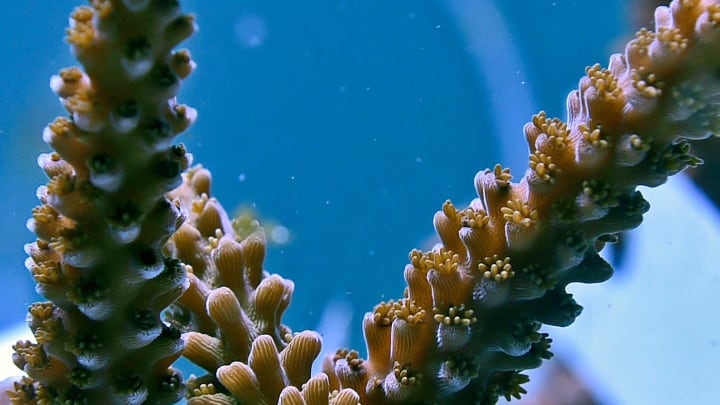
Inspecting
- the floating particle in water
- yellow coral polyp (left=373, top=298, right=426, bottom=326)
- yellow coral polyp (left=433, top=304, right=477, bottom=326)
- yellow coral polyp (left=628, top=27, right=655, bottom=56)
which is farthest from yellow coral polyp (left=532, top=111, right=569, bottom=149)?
the floating particle in water

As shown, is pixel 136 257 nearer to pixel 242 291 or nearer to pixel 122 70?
pixel 122 70

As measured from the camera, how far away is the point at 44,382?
1.85 meters

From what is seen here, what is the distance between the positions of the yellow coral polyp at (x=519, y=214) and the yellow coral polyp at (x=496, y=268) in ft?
0.42

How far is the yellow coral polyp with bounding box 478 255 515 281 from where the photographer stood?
194 centimetres

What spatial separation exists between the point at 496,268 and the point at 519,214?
0.19m

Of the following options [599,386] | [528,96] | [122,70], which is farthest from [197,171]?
[528,96]

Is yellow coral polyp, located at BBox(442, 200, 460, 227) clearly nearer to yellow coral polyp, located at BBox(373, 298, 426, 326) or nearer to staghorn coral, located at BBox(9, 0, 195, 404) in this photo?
yellow coral polyp, located at BBox(373, 298, 426, 326)

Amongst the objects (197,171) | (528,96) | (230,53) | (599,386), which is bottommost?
(599,386)

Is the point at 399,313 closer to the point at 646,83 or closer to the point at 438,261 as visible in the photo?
the point at 438,261

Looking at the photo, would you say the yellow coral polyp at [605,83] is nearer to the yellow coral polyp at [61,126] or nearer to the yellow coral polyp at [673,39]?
the yellow coral polyp at [673,39]

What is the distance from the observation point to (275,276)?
2.38 m

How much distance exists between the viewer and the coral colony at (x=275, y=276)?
5.02ft

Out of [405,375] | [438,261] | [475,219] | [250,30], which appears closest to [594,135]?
[475,219]

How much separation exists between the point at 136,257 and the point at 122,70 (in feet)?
1.77
